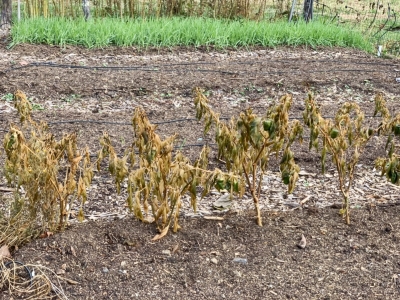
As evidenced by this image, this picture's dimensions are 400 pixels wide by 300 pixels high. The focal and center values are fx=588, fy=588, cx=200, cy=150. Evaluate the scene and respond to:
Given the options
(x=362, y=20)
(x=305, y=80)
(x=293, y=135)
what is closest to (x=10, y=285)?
(x=293, y=135)

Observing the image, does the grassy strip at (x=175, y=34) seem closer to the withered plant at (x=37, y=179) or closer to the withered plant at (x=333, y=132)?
the withered plant at (x=37, y=179)

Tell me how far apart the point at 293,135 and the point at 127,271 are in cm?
90

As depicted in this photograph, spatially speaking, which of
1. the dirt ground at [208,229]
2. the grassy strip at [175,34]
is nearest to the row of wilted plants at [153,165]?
the dirt ground at [208,229]

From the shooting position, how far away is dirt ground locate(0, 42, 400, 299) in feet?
7.73

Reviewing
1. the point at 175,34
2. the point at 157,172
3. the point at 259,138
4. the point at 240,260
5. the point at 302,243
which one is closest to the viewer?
the point at 259,138

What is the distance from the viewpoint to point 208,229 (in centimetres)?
271

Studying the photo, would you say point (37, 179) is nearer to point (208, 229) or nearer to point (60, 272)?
point (60, 272)

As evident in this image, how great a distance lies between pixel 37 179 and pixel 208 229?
0.82 metres

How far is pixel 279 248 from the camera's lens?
2.59m

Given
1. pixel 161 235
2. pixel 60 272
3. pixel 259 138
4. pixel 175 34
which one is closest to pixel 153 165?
pixel 161 235

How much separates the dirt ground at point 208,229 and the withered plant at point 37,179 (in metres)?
0.08

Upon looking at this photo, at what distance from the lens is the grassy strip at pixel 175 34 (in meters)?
6.50

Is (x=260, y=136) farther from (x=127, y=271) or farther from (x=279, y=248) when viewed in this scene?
(x=127, y=271)

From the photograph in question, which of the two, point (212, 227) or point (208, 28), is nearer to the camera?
point (212, 227)
